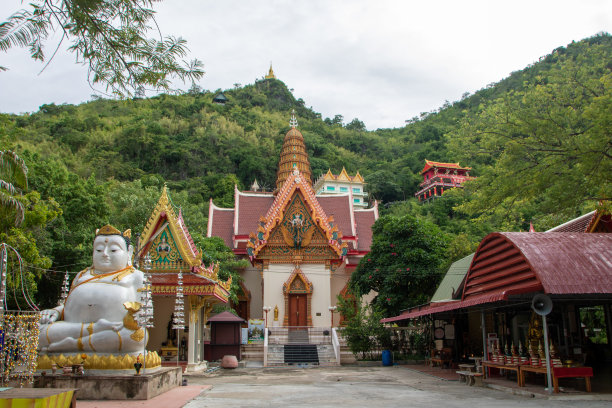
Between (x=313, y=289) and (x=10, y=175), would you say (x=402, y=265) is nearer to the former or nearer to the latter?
(x=313, y=289)

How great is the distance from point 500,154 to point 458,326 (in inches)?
314

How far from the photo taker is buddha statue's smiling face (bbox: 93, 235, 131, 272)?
11742 millimetres

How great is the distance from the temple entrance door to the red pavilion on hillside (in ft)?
136

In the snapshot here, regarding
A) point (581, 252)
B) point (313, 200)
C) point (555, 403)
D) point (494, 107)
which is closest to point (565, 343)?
point (581, 252)

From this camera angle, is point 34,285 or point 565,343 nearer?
point 565,343

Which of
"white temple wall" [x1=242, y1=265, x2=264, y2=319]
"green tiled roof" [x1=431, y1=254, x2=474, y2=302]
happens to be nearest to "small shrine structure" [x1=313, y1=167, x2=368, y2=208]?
"white temple wall" [x1=242, y1=265, x2=264, y2=319]

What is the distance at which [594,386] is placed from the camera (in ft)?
35.0

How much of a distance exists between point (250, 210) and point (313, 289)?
25.8ft

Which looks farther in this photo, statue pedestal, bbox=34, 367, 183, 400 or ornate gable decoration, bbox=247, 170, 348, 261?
ornate gable decoration, bbox=247, 170, 348, 261

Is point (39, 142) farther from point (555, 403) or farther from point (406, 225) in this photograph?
point (555, 403)

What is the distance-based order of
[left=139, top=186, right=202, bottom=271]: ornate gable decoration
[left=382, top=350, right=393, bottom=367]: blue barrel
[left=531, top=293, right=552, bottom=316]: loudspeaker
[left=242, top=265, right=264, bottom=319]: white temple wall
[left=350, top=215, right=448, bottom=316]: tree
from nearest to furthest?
[left=531, top=293, right=552, bottom=316]: loudspeaker < [left=139, top=186, right=202, bottom=271]: ornate gable decoration < [left=382, top=350, right=393, bottom=367]: blue barrel < [left=350, top=215, right=448, bottom=316]: tree < [left=242, top=265, right=264, bottom=319]: white temple wall

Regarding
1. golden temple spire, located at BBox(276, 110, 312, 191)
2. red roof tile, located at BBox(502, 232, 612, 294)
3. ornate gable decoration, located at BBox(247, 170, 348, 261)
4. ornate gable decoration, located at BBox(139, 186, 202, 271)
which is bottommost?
red roof tile, located at BBox(502, 232, 612, 294)

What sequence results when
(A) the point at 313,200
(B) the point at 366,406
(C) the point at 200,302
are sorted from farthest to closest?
(A) the point at 313,200 → (C) the point at 200,302 → (B) the point at 366,406

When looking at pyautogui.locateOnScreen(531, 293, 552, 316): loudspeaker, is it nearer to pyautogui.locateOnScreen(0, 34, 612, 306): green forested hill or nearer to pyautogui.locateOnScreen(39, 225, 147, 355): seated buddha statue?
pyautogui.locateOnScreen(0, 34, 612, 306): green forested hill
